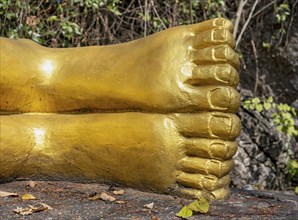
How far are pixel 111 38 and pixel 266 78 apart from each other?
1709 mm

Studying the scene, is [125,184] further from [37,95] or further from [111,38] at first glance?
[111,38]

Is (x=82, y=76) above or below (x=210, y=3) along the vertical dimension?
below

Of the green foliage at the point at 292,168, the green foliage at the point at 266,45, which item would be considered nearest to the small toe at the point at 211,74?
the green foliage at the point at 292,168

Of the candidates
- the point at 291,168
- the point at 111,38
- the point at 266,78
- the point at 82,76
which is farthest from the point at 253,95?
the point at 82,76

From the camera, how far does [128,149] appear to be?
2.08 meters

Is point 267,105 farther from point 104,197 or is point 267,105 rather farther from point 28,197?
point 28,197

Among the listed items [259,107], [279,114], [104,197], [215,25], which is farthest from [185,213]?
[279,114]

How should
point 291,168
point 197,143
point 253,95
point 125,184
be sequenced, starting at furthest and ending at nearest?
point 253,95, point 291,168, point 125,184, point 197,143

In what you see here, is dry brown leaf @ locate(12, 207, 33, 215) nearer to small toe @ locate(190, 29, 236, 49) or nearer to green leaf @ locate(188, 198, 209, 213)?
green leaf @ locate(188, 198, 209, 213)

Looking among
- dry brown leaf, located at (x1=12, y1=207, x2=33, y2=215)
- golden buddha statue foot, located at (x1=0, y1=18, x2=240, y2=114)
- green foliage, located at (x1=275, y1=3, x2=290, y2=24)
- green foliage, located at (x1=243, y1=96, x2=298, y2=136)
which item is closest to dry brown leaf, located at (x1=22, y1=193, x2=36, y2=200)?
dry brown leaf, located at (x1=12, y1=207, x2=33, y2=215)

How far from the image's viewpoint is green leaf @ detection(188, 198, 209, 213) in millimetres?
1734

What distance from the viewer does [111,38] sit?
4395 millimetres

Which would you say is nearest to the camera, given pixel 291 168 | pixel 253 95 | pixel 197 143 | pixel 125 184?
pixel 197 143

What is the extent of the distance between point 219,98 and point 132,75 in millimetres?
412
